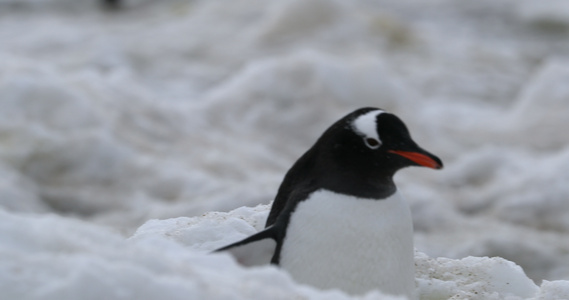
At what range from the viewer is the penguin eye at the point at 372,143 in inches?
93.7

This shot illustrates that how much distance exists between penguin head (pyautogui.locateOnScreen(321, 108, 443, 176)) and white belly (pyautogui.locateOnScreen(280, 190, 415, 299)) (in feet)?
0.33

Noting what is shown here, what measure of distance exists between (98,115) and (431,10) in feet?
30.1

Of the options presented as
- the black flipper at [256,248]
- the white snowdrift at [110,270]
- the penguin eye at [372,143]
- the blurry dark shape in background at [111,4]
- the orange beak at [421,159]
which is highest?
the blurry dark shape in background at [111,4]

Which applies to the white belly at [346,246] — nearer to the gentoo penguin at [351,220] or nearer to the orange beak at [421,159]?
the gentoo penguin at [351,220]

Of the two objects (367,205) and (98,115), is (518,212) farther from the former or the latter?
(367,205)

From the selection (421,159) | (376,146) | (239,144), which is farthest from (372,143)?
(239,144)

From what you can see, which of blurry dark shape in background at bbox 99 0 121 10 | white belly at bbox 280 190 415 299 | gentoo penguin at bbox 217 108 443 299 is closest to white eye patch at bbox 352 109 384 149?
gentoo penguin at bbox 217 108 443 299

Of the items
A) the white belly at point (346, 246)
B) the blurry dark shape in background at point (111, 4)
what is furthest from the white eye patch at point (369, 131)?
the blurry dark shape in background at point (111, 4)

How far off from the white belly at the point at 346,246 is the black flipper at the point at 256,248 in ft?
0.11

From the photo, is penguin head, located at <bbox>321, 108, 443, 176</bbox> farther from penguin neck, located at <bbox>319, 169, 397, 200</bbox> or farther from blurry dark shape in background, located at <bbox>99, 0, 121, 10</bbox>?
blurry dark shape in background, located at <bbox>99, 0, 121, 10</bbox>

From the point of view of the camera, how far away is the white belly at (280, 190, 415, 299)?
2.30 metres

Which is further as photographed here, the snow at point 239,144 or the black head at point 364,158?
the black head at point 364,158

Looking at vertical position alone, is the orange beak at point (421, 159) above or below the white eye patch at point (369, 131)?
below

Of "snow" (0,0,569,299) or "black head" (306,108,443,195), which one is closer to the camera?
"snow" (0,0,569,299)
